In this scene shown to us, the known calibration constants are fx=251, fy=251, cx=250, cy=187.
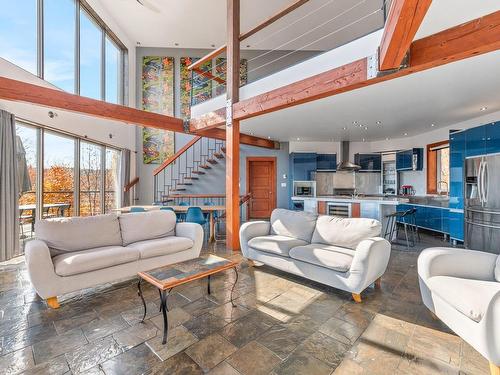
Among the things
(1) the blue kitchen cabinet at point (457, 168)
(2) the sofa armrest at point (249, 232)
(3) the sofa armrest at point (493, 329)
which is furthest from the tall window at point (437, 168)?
(3) the sofa armrest at point (493, 329)

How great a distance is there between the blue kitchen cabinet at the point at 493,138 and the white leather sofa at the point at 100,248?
4.73m

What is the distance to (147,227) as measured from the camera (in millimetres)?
3592

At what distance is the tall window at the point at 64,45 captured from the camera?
13.4 ft

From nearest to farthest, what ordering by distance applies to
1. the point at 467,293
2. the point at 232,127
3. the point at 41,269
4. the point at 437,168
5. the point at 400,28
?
the point at 467,293
the point at 400,28
the point at 41,269
the point at 232,127
the point at 437,168

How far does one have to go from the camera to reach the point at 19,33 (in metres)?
4.15

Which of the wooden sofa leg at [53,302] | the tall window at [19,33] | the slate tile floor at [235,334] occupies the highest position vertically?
the tall window at [19,33]

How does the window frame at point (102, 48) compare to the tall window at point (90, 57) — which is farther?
the tall window at point (90, 57)

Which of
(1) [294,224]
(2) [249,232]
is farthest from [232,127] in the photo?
(1) [294,224]

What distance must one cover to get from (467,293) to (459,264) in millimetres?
433

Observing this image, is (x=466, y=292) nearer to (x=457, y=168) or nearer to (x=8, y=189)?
(x=457, y=168)

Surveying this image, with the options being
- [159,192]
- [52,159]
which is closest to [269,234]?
[52,159]

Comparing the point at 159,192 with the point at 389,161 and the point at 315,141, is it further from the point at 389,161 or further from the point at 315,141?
the point at 389,161

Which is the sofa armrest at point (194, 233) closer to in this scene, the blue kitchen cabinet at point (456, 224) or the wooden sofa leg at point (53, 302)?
the wooden sofa leg at point (53, 302)

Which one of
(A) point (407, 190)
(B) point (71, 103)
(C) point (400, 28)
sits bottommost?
(A) point (407, 190)
